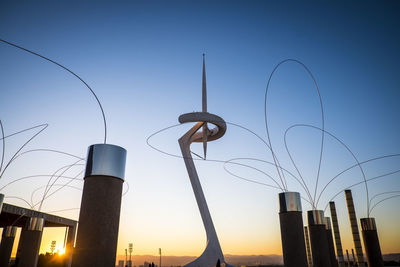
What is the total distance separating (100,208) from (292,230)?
5601 millimetres

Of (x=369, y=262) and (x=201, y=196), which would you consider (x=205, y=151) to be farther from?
(x=369, y=262)

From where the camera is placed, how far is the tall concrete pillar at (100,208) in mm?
3307

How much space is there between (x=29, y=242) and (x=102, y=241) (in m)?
18.5

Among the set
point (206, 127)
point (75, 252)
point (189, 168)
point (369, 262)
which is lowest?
point (369, 262)

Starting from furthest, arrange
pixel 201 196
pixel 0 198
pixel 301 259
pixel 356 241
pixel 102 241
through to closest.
Result: pixel 356 241 < pixel 201 196 < pixel 0 198 < pixel 301 259 < pixel 102 241

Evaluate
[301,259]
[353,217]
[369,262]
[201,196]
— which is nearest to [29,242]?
[201,196]

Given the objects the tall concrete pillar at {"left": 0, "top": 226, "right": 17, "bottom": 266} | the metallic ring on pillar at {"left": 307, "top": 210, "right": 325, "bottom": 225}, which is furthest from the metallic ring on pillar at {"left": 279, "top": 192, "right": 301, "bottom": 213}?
the tall concrete pillar at {"left": 0, "top": 226, "right": 17, "bottom": 266}

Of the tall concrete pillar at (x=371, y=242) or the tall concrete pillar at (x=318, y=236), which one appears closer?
the tall concrete pillar at (x=318, y=236)

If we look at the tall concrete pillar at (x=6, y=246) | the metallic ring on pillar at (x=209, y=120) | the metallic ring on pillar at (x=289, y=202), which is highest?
the metallic ring on pillar at (x=209, y=120)

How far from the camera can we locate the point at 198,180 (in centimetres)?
2920

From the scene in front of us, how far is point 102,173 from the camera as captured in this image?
3.64 m

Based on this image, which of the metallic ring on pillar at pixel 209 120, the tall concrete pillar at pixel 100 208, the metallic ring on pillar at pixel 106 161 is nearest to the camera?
the tall concrete pillar at pixel 100 208

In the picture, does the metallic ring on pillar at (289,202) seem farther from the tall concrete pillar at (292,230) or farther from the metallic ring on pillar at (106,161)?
the metallic ring on pillar at (106,161)

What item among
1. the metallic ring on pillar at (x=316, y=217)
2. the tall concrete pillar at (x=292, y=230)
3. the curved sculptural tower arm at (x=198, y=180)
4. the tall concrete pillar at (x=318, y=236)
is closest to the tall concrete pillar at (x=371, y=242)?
the tall concrete pillar at (x=318, y=236)
